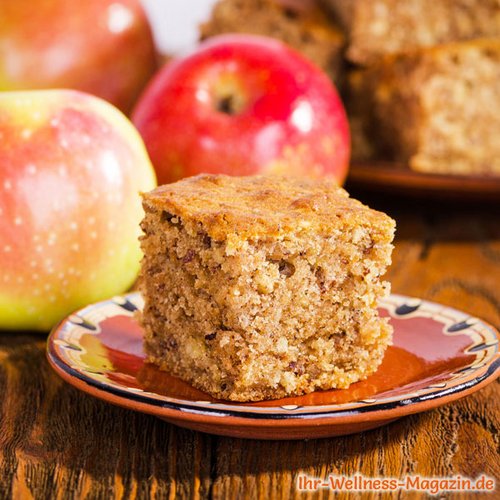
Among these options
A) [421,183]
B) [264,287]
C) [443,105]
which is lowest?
[421,183]

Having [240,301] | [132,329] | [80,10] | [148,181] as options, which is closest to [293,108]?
[148,181]

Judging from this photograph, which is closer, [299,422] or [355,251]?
[299,422]

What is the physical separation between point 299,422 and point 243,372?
0.14m

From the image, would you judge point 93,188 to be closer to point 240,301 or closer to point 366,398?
point 240,301

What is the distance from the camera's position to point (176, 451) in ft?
3.46

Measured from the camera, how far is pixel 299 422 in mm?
957

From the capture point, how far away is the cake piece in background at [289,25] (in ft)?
7.59

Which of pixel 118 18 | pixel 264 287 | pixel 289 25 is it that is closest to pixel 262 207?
pixel 264 287

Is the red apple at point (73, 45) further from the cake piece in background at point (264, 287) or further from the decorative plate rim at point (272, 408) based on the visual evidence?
the decorative plate rim at point (272, 408)

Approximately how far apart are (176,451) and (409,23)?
5.17 ft

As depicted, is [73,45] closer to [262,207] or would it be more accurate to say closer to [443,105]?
[443,105]

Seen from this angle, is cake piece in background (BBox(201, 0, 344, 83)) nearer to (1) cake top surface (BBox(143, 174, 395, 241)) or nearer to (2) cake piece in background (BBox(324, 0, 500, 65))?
(2) cake piece in background (BBox(324, 0, 500, 65))

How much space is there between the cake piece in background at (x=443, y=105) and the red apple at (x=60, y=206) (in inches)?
35.5

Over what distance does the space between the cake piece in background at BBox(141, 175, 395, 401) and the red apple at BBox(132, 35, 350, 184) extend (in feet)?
2.05
